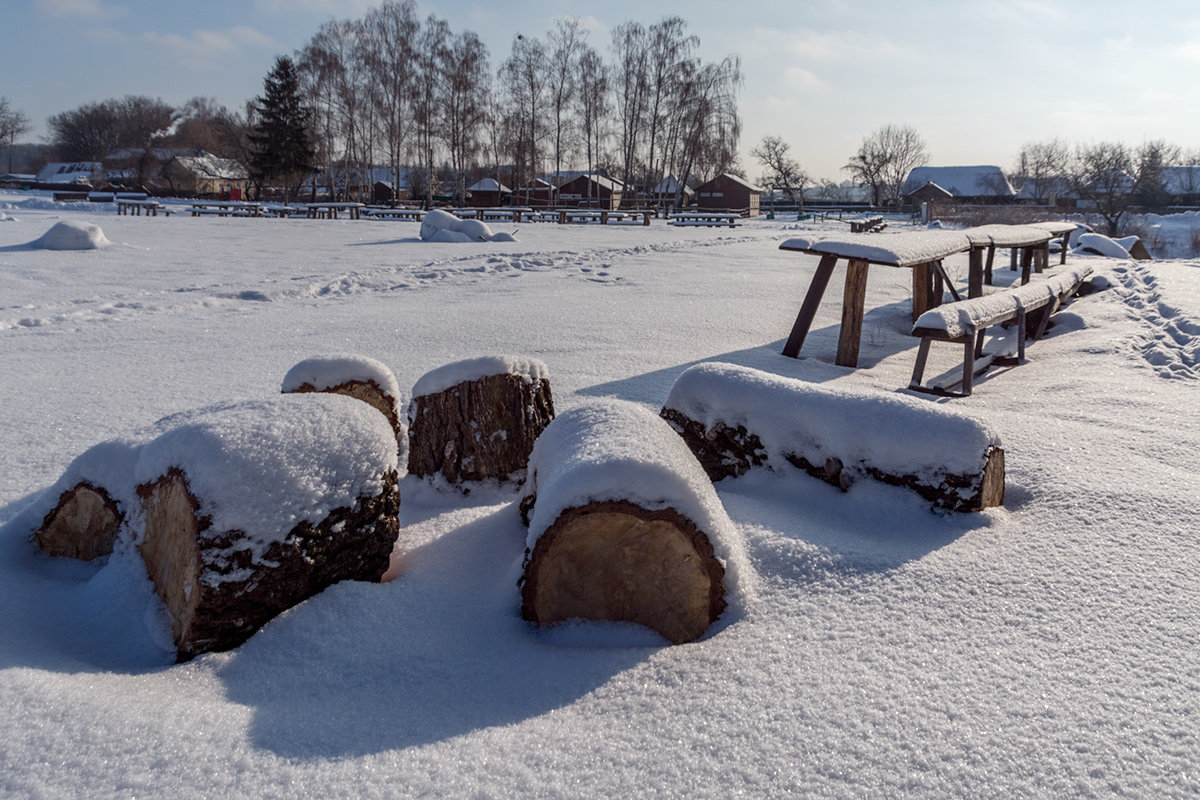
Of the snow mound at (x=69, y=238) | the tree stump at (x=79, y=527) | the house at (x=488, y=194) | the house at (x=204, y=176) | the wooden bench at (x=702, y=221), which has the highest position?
the house at (x=204, y=176)

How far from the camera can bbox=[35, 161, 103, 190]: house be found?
53188mm

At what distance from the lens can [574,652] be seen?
189cm

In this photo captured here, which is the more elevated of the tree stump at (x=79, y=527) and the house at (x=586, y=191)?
the house at (x=586, y=191)

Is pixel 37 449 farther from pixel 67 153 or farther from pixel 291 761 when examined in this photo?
pixel 67 153

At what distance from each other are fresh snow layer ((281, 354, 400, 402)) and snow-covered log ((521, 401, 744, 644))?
4.79 feet

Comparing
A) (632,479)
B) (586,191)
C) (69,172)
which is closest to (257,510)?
(632,479)

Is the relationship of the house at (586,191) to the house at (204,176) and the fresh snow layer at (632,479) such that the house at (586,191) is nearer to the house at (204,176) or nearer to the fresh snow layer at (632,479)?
the house at (204,176)

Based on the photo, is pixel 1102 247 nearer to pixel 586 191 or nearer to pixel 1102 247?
pixel 1102 247

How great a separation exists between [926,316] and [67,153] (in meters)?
84.9

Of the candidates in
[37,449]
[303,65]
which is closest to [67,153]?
[303,65]

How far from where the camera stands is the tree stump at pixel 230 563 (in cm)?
177

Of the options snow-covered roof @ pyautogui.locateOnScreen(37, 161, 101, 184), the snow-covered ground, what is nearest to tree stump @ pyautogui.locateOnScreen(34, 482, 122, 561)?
the snow-covered ground

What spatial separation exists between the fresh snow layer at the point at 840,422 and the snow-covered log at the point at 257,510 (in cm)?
144

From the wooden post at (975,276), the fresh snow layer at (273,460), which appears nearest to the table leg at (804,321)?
the wooden post at (975,276)
